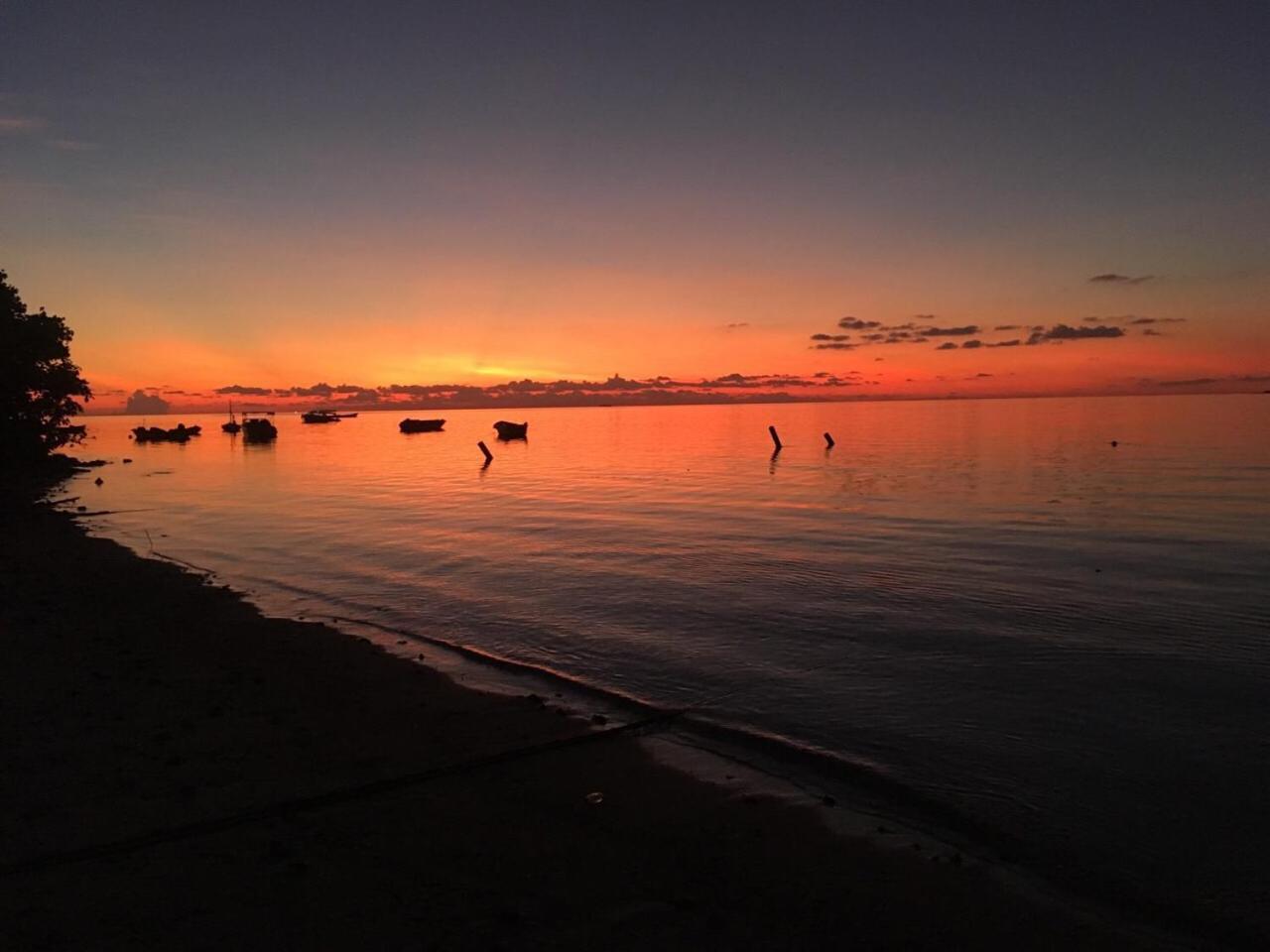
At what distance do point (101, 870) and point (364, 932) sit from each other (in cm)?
248

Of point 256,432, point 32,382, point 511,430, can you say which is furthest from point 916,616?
point 256,432

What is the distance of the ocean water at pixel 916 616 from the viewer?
8.38 meters

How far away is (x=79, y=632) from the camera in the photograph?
1360 centimetres

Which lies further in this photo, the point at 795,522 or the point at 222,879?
the point at 795,522

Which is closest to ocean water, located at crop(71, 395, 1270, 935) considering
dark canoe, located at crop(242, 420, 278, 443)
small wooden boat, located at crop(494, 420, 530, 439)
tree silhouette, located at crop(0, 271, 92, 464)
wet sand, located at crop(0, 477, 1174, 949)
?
wet sand, located at crop(0, 477, 1174, 949)

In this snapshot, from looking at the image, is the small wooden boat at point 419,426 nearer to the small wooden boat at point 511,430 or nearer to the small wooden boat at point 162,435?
the small wooden boat at point 511,430

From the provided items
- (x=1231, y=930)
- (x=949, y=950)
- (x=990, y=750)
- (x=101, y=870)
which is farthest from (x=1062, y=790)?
(x=101, y=870)

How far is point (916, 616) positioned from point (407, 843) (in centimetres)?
1268

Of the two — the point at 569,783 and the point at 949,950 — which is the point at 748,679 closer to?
the point at 569,783

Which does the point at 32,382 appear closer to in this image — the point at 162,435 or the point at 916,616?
the point at 916,616

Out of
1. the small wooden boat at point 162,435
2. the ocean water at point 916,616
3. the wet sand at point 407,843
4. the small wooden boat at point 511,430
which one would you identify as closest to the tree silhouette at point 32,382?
the ocean water at point 916,616

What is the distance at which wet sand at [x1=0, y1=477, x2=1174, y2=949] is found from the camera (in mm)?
5590

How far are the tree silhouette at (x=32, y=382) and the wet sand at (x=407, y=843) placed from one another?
170 feet

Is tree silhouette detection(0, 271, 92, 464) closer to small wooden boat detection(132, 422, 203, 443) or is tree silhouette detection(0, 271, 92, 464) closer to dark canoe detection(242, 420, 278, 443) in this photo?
dark canoe detection(242, 420, 278, 443)
